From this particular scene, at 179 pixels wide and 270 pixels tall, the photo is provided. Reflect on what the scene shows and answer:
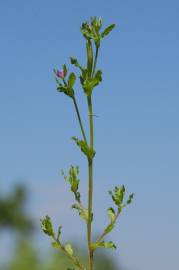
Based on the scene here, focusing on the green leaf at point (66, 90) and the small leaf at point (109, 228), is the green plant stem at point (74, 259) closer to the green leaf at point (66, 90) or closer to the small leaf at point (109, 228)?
the small leaf at point (109, 228)

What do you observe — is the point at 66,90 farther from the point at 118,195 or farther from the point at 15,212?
the point at 15,212

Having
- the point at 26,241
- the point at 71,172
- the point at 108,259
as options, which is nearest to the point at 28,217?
the point at 108,259

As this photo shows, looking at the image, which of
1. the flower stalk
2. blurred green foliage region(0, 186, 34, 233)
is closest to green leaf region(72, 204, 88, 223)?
the flower stalk

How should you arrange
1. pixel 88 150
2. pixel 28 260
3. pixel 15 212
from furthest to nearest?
pixel 15 212, pixel 28 260, pixel 88 150

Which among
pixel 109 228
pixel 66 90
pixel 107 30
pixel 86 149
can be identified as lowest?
pixel 109 228

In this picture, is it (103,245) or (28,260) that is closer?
(103,245)

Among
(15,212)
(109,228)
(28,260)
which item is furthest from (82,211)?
(15,212)

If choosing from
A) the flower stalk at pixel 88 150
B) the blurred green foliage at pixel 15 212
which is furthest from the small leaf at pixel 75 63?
the blurred green foliage at pixel 15 212

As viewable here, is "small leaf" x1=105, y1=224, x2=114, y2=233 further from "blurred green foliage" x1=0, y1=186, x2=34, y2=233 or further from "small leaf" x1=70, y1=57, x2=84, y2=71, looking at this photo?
"blurred green foliage" x1=0, y1=186, x2=34, y2=233

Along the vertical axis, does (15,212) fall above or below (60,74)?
below
